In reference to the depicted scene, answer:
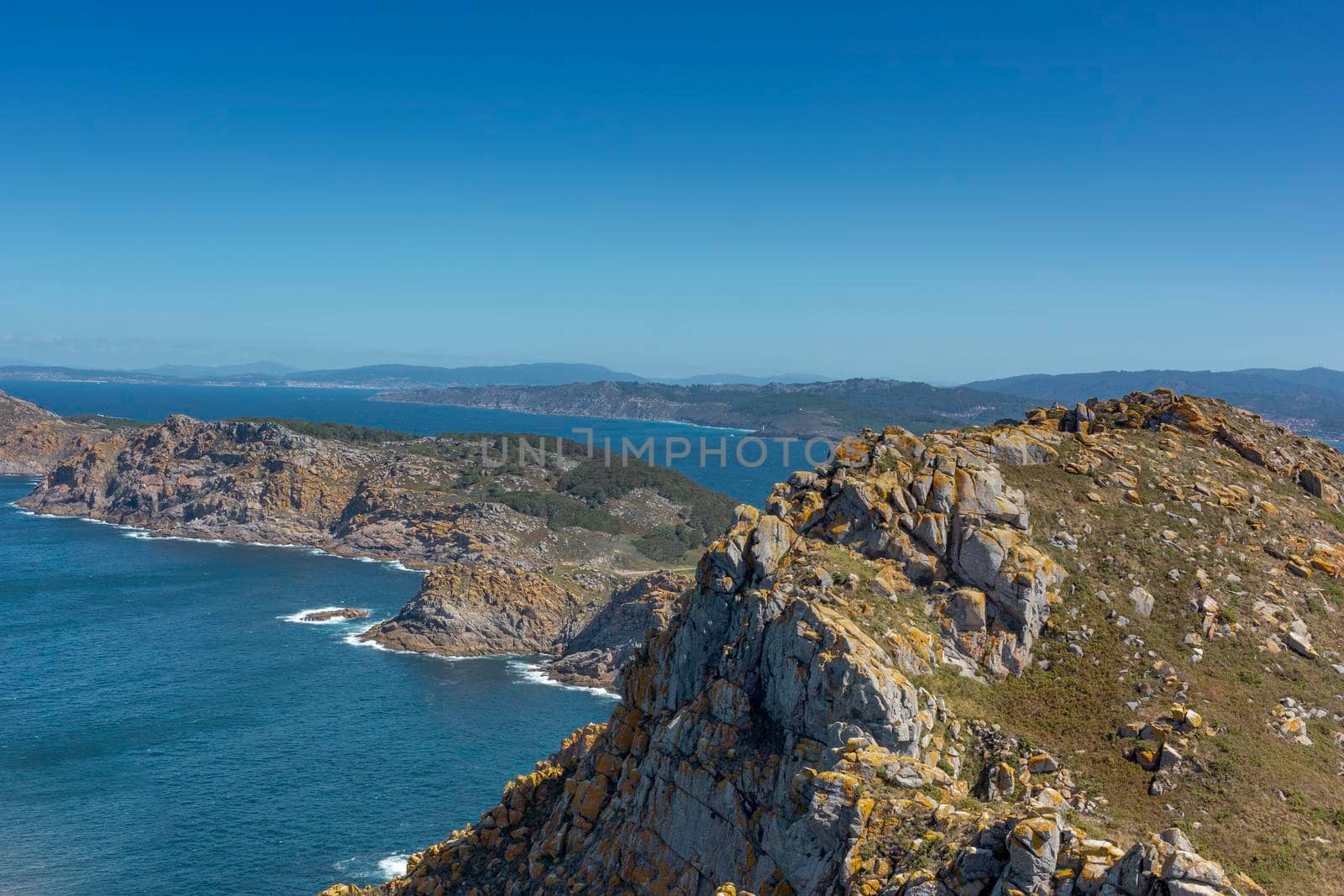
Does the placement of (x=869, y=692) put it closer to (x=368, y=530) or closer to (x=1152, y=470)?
(x=1152, y=470)

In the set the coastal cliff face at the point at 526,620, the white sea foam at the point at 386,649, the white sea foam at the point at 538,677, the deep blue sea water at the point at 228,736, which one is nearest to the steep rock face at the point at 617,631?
the coastal cliff face at the point at 526,620

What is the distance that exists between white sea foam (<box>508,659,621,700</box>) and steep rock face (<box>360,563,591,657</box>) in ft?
20.4

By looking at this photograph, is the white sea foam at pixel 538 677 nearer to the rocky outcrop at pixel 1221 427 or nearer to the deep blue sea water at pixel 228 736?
the deep blue sea water at pixel 228 736

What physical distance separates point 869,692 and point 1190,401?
118 feet

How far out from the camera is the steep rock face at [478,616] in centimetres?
12825

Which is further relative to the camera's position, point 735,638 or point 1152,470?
point 1152,470

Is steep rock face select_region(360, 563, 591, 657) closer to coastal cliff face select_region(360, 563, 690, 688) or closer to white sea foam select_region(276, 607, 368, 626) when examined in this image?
coastal cliff face select_region(360, 563, 690, 688)

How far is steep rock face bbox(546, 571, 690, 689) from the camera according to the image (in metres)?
117

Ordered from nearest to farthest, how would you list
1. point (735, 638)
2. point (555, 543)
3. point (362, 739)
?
point (735, 638)
point (362, 739)
point (555, 543)

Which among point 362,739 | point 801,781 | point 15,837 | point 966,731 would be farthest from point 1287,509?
point 15,837

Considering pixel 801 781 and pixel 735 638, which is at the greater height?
pixel 735 638

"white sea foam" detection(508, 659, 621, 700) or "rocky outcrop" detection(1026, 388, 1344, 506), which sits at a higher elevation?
"rocky outcrop" detection(1026, 388, 1344, 506)

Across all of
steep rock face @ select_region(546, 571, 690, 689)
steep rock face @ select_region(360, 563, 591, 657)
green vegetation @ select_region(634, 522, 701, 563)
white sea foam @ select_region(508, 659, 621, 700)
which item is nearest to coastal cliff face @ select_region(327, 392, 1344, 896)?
white sea foam @ select_region(508, 659, 621, 700)

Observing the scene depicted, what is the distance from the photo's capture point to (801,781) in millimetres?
27094
